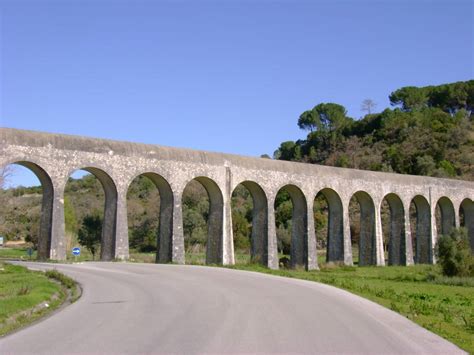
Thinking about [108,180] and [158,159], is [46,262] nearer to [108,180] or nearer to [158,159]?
[108,180]

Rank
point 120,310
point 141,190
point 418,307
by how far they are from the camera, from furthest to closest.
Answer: point 141,190
point 418,307
point 120,310

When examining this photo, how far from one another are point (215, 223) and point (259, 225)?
247 cm

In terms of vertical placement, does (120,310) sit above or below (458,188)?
below

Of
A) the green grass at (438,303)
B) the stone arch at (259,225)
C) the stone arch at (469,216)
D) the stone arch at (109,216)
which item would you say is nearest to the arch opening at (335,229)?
the stone arch at (259,225)

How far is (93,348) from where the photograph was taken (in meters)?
6.65

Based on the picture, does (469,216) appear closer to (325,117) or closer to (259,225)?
(259,225)

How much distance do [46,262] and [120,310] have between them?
1227cm

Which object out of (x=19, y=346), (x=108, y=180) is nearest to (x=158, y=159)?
(x=108, y=180)

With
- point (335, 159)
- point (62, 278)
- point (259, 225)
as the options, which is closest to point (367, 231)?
point (259, 225)

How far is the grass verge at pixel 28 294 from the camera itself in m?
9.12

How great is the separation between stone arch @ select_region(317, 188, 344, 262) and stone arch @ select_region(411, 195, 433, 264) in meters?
7.54

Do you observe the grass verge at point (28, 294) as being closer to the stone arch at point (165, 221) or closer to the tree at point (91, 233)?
the stone arch at point (165, 221)

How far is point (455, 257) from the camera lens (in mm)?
22750

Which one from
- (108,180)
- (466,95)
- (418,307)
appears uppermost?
(466,95)
